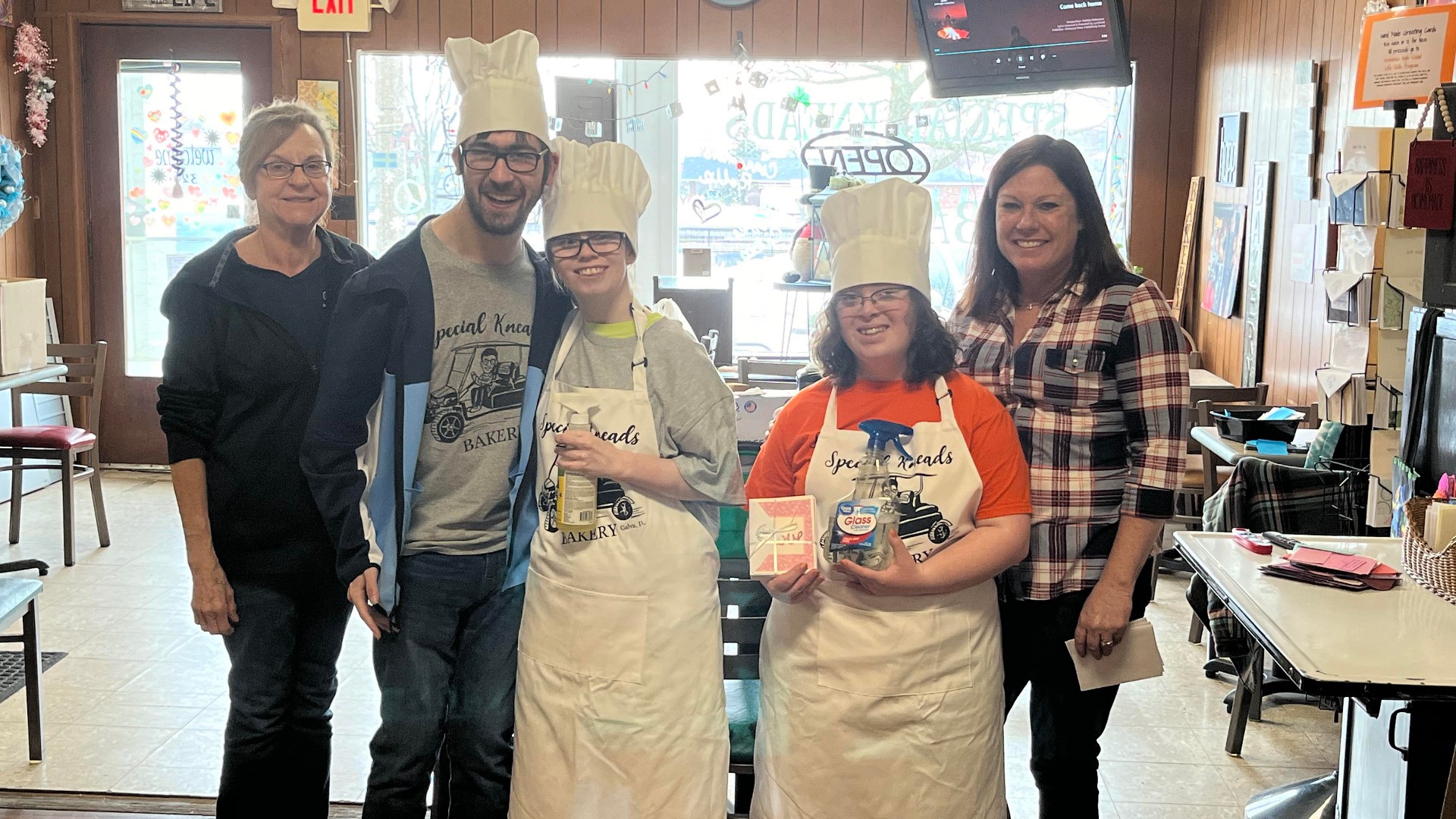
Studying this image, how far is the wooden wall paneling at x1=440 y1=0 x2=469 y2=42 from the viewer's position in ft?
20.3

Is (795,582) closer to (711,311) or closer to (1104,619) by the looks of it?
(1104,619)

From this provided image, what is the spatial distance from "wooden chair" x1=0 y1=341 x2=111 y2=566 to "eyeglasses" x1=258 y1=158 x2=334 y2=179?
3.23m

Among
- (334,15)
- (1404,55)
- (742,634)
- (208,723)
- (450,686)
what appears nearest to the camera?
(450,686)

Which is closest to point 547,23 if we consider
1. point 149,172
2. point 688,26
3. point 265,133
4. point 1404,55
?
point 688,26

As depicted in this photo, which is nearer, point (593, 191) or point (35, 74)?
point (593, 191)

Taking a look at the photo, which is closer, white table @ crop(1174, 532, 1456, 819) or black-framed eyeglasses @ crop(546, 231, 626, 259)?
white table @ crop(1174, 532, 1456, 819)

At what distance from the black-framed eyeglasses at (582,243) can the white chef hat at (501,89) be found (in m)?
0.18

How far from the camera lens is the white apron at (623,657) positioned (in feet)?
6.41

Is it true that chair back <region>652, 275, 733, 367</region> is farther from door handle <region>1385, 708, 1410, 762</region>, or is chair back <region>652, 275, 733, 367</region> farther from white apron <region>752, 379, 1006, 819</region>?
door handle <region>1385, 708, 1410, 762</region>

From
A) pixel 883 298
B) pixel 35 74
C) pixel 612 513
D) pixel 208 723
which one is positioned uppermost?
pixel 35 74

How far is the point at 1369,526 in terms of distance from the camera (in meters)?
2.88

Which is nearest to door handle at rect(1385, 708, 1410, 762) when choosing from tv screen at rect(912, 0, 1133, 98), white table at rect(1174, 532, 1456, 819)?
white table at rect(1174, 532, 1456, 819)

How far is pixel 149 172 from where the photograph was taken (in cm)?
654

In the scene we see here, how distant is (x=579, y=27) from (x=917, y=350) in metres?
4.74
